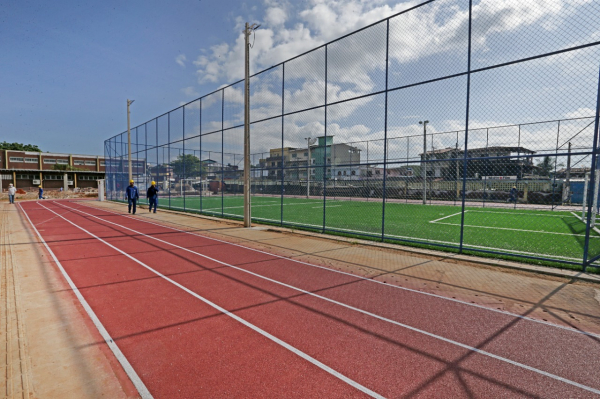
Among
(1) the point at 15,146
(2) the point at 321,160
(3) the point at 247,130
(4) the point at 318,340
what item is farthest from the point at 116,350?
(1) the point at 15,146

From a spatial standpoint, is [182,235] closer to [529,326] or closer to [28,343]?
[28,343]

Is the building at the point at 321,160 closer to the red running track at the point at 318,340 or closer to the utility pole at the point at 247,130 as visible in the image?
the utility pole at the point at 247,130

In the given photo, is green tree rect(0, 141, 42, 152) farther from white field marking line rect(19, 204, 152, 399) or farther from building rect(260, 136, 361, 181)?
white field marking line rect(19, 204, 152, 399)

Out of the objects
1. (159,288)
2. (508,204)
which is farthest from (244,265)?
(508,204)

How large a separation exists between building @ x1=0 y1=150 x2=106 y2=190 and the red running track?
233 ft

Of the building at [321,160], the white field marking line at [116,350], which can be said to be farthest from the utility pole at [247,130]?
the building at [321,160]

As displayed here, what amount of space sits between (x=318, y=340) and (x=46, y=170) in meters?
75.4

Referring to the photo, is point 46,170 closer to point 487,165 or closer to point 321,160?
point 321,160

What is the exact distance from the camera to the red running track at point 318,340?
297 centimetres

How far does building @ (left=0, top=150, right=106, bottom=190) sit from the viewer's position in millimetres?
57969

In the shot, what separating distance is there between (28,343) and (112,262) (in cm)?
401

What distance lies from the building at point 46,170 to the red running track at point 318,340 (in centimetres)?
7110

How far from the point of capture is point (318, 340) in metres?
3.81

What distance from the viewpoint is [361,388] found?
2900 mm
